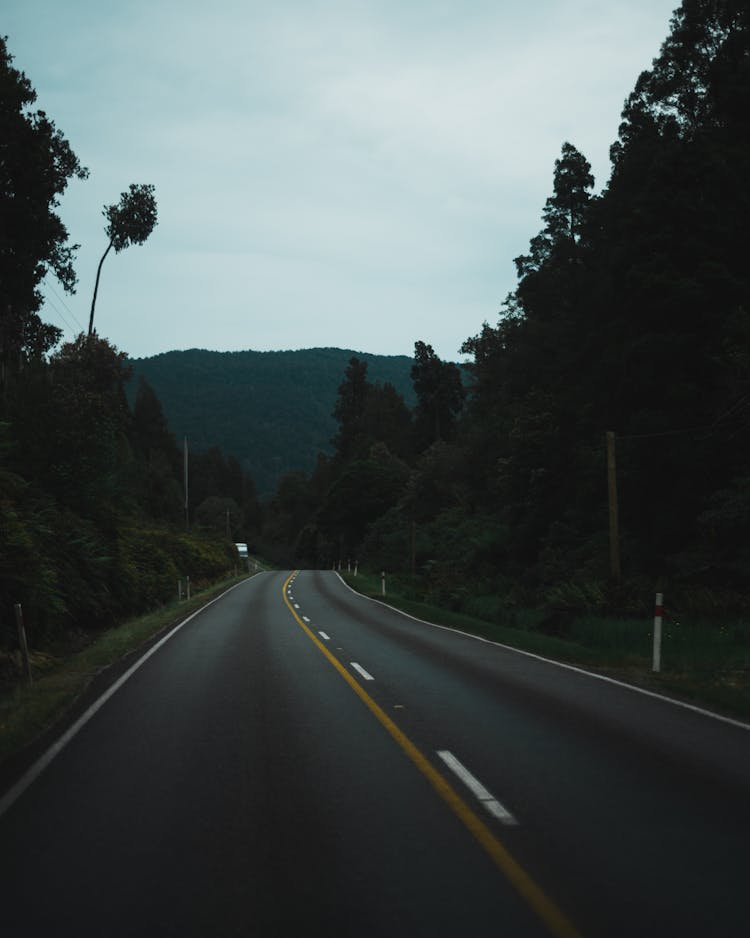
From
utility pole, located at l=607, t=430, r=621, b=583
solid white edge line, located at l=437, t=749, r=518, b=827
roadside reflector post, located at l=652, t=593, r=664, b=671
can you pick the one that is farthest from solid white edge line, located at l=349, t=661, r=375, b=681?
utility pole, located at l=607, t=430, r=621, b=583

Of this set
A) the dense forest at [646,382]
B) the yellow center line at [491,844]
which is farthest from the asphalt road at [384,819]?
the dense forest at [646,382]

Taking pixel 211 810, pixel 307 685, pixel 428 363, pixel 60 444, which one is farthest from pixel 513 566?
pixel 428 363

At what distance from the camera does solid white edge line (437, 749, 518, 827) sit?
19.9 ft

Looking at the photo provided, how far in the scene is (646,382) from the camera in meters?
31.8

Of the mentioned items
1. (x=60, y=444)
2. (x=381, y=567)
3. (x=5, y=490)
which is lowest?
(x=381, y=567)

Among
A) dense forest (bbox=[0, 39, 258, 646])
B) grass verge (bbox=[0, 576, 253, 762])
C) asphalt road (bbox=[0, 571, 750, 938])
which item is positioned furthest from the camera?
dense forest (bbox=[0, 39, 258, 646])

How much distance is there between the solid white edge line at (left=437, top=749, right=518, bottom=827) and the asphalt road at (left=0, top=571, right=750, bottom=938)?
0.03 metres

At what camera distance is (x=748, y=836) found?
5.65 meters

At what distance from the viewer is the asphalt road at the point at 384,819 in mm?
4445

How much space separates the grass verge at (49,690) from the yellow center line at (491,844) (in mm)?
3817

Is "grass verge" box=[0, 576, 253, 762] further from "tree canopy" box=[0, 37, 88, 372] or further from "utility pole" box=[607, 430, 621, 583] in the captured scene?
"tree canopy" box=[0, 37, 88, 372]

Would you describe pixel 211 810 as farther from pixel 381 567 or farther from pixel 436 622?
→ pixel 381 567

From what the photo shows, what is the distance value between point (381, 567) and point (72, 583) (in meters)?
54.6

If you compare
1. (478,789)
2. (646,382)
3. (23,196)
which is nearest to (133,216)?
(23,196)
